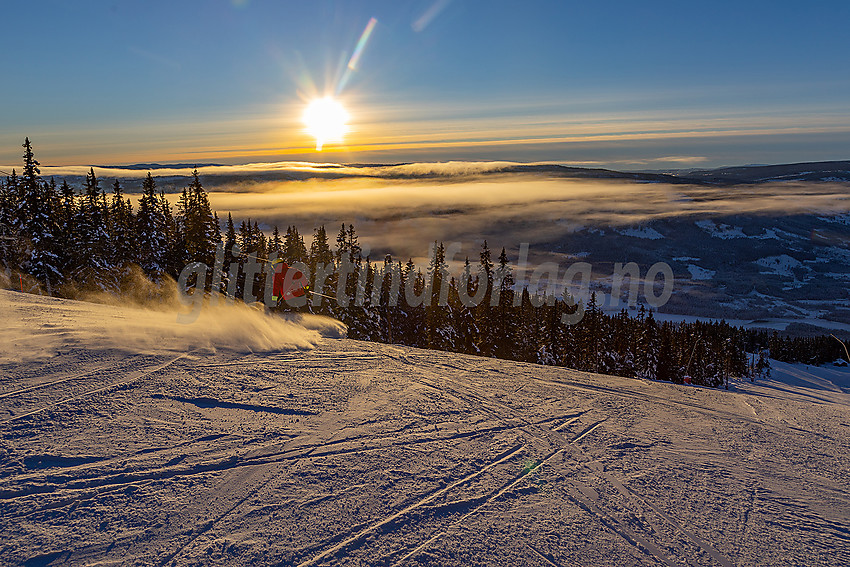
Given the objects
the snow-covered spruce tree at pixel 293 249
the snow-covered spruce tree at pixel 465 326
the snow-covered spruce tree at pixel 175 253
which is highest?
the snow-covered spruce tree at pixel 175 253

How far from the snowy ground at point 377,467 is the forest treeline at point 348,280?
26.8 meters

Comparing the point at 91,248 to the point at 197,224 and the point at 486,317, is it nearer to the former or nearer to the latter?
the point at 197,224

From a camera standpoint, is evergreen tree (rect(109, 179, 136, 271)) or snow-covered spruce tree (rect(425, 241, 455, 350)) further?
snow-covered spruce tree (rect(425, 241, 455, 350))

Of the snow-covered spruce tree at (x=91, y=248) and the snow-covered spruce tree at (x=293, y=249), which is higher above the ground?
the snow-covered spruce tree at (x=91, y=248)

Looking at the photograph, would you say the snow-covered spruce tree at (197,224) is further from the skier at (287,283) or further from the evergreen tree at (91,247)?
the skier at (287,283)

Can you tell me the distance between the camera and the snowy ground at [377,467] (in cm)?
512

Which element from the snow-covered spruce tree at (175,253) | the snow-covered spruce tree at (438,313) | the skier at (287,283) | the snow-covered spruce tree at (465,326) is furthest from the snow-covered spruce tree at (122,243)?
the snow-covered spruce tree at (465,326)

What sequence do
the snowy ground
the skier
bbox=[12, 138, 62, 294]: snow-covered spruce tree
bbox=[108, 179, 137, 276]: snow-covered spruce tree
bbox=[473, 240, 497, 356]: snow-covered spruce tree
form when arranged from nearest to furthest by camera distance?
1. the snowy ground
2. the skier
3. bbox=[12, 138, 62, 294]: snow-covered spruce tree
4. bbox=[108, 179, 137, 276]: snow-covered spruce tree
5. bbox=[473, 240, 497, 356]: snow-covered spruce tree

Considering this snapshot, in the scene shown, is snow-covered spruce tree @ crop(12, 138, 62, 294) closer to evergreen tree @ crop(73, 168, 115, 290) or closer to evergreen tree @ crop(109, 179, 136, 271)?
evergreen tree @ crop(73, 168, 115, 290)

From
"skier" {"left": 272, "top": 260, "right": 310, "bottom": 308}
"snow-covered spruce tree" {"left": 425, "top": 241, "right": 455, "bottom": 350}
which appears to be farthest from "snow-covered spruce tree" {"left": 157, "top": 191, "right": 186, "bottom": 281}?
"snow-covered spruce tree" {"left": 425, "top": 241, "right": 455, "bottom": 350}

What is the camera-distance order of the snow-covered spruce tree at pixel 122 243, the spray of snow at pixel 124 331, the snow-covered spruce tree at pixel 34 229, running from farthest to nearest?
1. the snow-covered spruce tree at pixel 122 243
2. the snow-covered spruce tree at pixel 34 229
3. the spray of snow at pixel 124 331

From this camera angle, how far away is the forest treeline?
32.8 meters

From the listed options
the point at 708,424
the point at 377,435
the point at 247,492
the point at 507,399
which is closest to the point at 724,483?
the point at 708,424

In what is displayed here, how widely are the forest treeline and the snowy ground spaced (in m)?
26.8
